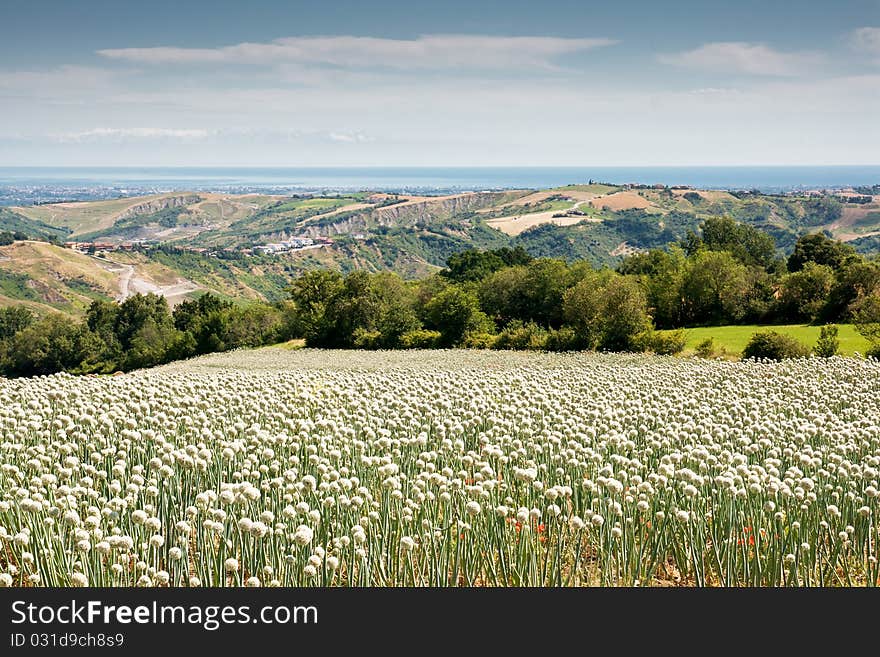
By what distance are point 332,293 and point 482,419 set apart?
4936 centimetres

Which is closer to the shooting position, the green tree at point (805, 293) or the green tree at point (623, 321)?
the green tree at point (623, 321)

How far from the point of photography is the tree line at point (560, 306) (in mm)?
42594

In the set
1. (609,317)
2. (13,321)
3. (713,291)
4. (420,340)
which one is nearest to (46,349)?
(13,321)

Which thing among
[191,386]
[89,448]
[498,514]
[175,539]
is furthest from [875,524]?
[191,386]

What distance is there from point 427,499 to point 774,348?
29340mm

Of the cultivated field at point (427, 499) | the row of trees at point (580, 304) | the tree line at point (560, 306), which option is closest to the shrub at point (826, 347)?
the tree line at point (560, 306)

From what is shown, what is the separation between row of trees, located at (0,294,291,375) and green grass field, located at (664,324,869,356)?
38899 millimetres

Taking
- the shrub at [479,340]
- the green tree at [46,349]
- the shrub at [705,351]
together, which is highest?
the shrub at [705,351]

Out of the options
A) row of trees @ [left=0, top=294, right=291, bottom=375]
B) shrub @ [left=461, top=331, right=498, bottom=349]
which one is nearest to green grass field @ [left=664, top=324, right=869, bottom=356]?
shrub @ [left=461, top=331, right=498, bottom=349]

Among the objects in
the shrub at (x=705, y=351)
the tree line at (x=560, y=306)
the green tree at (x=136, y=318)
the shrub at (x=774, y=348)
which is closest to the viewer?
the shrub at (x=774, y=348)

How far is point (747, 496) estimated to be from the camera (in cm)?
802

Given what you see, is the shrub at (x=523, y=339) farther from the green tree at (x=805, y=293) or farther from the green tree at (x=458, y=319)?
the green tree at (x=805, y=293)

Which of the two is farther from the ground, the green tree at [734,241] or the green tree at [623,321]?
the green tree at [734,241]

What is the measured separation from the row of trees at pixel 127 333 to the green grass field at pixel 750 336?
38.9 metres
